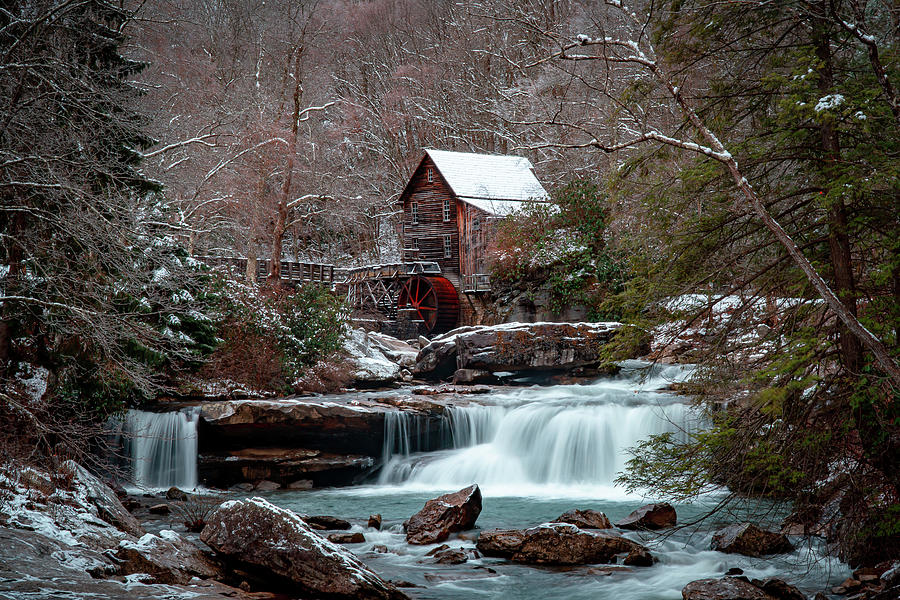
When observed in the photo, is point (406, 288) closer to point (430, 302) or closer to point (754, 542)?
point (430, 302)

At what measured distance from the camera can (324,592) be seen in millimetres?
6102

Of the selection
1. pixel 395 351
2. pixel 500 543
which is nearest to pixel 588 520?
pixel 500 543

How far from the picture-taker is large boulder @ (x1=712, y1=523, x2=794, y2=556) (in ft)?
25.5

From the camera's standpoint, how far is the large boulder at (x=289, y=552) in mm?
6125

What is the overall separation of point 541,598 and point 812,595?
2.53m

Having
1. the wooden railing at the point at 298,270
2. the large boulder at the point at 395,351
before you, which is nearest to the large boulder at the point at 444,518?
the large boulder at the point at 395,351

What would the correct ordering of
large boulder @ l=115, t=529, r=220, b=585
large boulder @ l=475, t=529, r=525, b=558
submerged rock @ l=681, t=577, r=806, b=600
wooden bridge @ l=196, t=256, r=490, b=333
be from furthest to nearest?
wooden bridge @ l=196, t=256, r=490, b=333 < large boulder @ l=475, t=529, r=525, b=558 < submerged rock @ l=681, t=577, r=806, b=600 < large boulder @ l=115, t=529, r=220, b=585

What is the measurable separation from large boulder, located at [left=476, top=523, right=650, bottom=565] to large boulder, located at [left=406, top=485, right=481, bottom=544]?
91cm

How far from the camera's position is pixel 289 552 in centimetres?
630

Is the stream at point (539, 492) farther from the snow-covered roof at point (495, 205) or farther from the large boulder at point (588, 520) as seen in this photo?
the snow-covered roof at point (495, 205)

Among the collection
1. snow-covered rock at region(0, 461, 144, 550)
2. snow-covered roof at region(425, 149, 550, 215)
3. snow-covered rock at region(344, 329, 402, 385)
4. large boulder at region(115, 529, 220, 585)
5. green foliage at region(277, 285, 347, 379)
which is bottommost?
large boulder at region(115, 529, 220, 585)

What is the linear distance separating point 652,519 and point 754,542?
1.40 meters

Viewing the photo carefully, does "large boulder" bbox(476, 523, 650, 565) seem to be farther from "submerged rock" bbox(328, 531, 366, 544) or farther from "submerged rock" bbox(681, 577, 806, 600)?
"submerged rock" bbox(328, 531, 366, 544)

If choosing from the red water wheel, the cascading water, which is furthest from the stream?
the red water wheel
